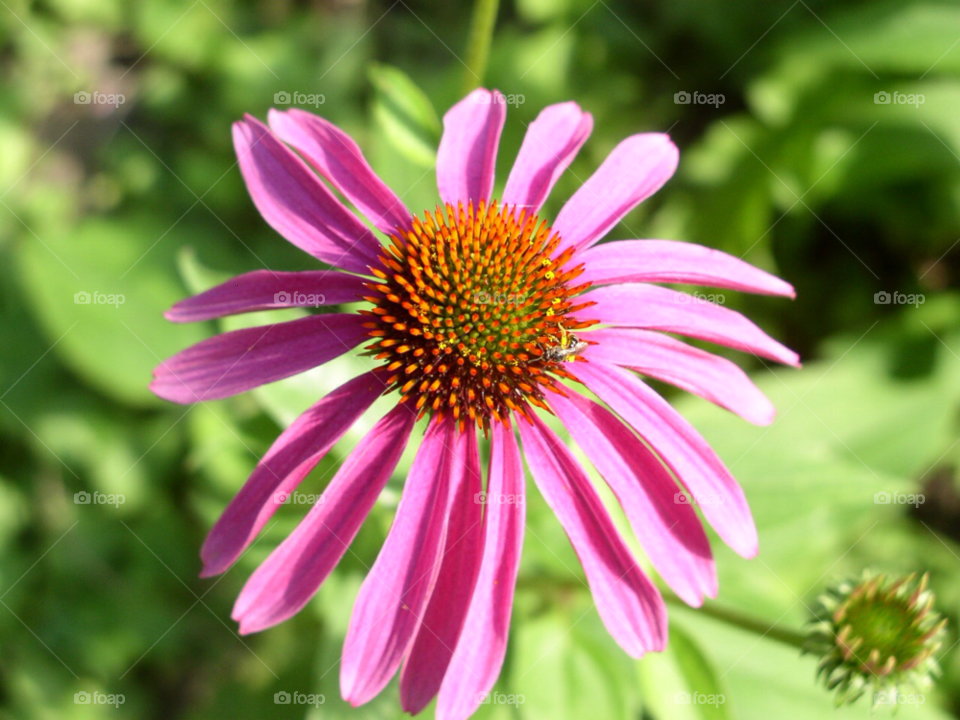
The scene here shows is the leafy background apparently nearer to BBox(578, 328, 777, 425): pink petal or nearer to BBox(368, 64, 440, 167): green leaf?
BBox(368, 64, 440, 167): green leaf

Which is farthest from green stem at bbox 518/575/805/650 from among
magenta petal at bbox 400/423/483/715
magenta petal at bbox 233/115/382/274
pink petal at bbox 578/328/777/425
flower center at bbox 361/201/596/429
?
magenta petal at bbox 233/115/382/274

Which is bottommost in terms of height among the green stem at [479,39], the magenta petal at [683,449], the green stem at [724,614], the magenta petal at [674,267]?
the green stem at [724,614]

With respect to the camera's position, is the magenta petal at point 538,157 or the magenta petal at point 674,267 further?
the magenta petal at point 538,157

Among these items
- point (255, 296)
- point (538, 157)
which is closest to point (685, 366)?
point (538, 157)

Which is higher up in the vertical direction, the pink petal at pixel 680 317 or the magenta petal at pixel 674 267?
the magenta petal at pixel 674 267

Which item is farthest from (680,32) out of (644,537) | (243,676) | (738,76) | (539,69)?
(243,676)

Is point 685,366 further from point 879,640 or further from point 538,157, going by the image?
point 879,640

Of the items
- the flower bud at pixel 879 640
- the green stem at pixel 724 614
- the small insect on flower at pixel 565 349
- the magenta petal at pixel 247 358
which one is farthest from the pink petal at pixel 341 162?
Result: the flower bud at pixel 879 640

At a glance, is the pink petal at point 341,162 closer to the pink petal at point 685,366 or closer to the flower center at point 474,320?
the flower center at point 474,320
